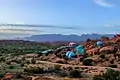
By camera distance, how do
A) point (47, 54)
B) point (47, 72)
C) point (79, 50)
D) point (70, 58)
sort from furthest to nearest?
point (47, 54) → point (79, 50) → point (70, 58) → point (47, 72)

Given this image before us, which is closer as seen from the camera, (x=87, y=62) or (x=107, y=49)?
(x=87, y=62)

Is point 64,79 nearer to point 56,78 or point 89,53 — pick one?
point 56,78

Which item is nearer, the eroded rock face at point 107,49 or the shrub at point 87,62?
the shrub at point 87,62

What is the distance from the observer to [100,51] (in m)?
82.9

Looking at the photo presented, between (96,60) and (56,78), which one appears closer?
(56,78)

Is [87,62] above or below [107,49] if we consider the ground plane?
below

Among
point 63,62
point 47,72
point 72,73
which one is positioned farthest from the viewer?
point 63,62

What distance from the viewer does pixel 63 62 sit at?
3125 inches

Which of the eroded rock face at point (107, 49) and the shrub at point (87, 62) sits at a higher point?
the eroded rock face at point (107, 49)

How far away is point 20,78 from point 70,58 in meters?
39.2

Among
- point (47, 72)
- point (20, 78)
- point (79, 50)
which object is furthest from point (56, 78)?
point (79, 50)

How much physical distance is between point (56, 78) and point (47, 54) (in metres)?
55.6

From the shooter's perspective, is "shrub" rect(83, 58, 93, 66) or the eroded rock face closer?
"shrub" rect(83, 58, 93, 66)

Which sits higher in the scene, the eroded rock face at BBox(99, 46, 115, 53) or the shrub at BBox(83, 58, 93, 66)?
the eroded rock face at BBox(99, 46, 115, 53)
